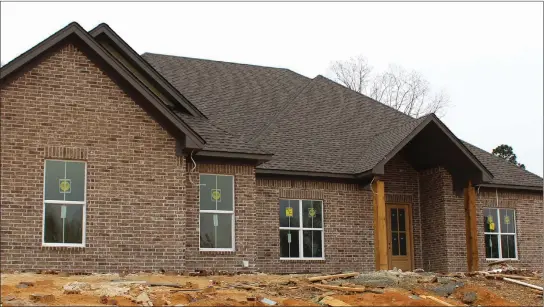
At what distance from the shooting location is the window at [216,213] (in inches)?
731

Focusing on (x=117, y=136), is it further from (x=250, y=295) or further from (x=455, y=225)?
(x=455, y=225)

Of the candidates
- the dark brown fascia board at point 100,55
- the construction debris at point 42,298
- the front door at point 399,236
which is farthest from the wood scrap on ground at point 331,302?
the front door at point 399,236

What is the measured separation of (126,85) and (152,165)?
188cm

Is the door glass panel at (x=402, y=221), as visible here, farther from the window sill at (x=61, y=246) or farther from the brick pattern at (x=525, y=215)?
the window sill at (x=61, y=246)

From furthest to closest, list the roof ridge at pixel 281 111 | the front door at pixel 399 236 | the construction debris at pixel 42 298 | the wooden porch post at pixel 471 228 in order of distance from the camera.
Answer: the front door at pixel 399 236, the roof ridge at pixel 281 111, the wooden porch post at pixel 471 228, the construction debris at pixel 42 298

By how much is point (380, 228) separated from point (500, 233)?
5060mm

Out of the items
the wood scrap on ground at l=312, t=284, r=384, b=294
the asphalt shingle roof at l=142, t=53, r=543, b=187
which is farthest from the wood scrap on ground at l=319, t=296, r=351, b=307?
the asphalt shingle roof at l=142, t=53, r=543, b=187

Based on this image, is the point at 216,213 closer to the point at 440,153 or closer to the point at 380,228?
the point at 380,228

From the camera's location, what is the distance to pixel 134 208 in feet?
56.1

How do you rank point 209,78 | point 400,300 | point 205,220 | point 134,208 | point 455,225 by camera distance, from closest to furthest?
point 400,300 < point 134,208 < point 205,220 < point 455,225 < point 209,78

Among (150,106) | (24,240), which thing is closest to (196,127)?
(150,106)

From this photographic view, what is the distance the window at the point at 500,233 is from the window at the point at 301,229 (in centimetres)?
550

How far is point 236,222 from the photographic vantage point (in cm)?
1870

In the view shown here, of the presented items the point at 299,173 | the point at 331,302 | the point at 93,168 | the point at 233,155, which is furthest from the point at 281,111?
the point at 331,302
